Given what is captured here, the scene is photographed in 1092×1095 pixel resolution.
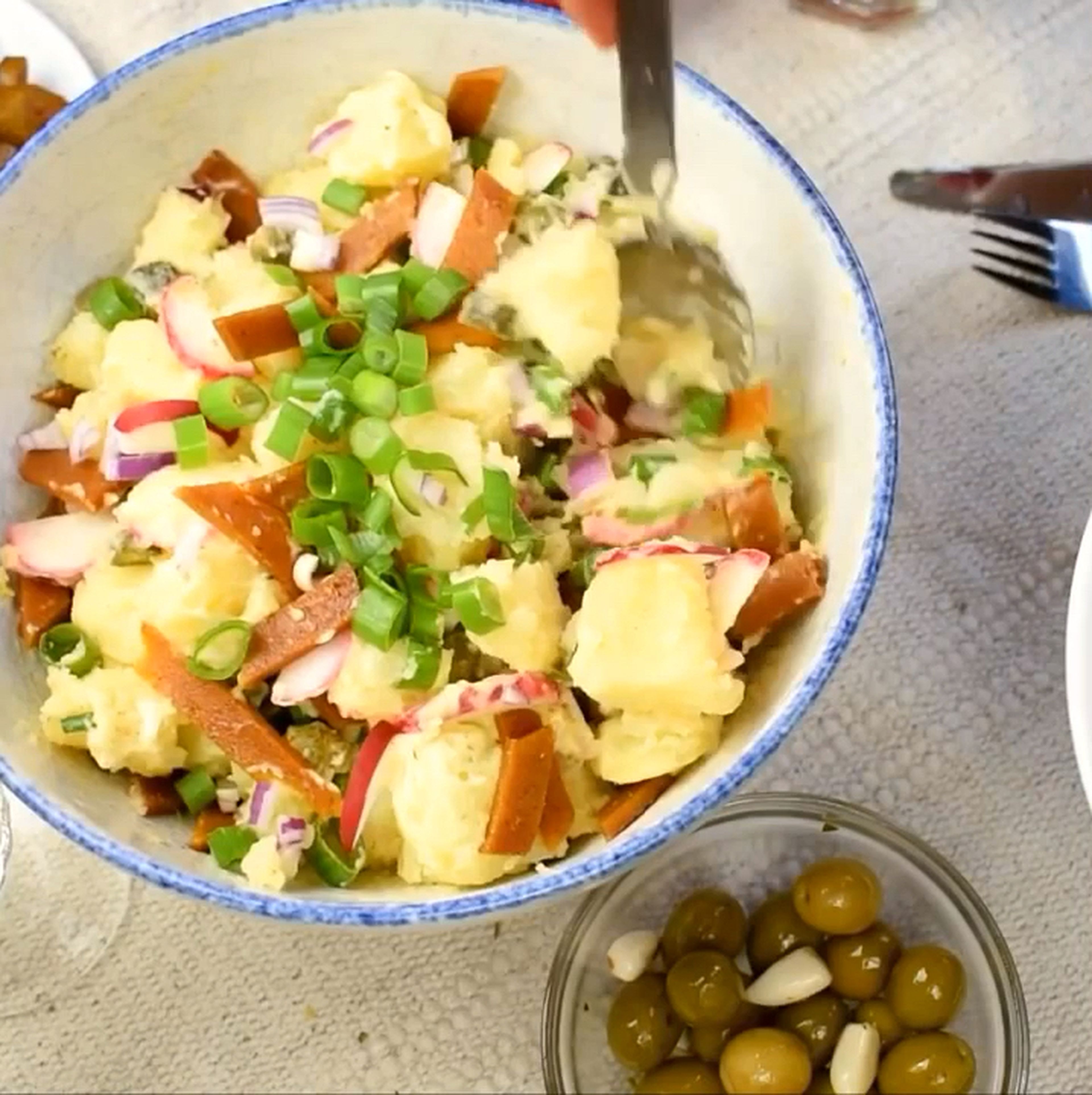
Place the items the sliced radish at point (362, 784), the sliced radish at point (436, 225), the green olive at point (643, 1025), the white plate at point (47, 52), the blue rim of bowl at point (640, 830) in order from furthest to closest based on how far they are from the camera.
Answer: the white plate at point (47, 52) → the green olive at point (643, 1025) → the sliced radish at point (436, 225) → the sliced radish at point (362, 784) → the blue rim of bowl at point (640, 830)

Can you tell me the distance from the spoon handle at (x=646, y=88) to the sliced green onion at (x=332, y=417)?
0.89 ft

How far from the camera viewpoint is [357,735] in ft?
3.05

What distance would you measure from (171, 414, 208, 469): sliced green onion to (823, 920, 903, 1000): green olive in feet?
2.09

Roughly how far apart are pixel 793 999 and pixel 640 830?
38 centimetres

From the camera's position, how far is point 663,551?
874mm

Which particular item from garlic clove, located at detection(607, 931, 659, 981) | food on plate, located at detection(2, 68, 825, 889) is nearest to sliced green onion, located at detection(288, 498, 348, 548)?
food on plate, located at detection(2, 68, 825, 889)

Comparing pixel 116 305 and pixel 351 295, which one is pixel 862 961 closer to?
pixel 351 295

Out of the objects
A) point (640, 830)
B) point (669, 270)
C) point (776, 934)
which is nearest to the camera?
point (640, 830)

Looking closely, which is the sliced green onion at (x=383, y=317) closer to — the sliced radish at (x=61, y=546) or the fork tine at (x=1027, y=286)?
the sliced radish at (x=61, y=546)

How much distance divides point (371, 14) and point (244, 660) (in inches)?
19.0

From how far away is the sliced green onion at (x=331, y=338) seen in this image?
978 millimetres

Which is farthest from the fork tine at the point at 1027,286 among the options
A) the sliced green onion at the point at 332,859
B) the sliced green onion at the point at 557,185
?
the sliced green onion at the point at 332,859

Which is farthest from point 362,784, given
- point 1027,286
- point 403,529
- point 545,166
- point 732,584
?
point 1027,286

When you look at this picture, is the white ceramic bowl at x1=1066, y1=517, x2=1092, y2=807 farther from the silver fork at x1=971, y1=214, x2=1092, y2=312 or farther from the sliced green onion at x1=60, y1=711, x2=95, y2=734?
the sliced green onion at x1=60, y1=711, x2=95, y2=734
